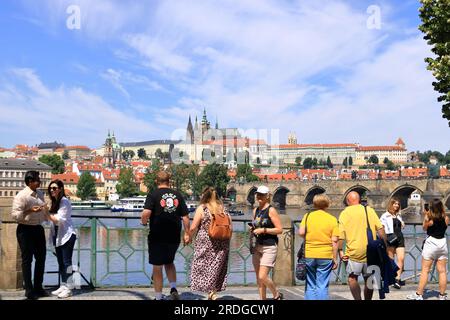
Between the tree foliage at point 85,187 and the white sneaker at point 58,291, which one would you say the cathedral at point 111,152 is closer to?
the tree foliage at point 85,187

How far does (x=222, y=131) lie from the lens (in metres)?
157

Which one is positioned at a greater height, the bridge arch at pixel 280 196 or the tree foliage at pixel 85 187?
the tree foliage at pixel 85 187

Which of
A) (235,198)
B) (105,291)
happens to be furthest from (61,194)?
(235,198)

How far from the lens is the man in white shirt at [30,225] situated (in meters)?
6.37

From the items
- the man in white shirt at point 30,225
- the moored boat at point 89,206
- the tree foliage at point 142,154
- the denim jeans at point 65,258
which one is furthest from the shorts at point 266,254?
the tree foliage at point 142,154

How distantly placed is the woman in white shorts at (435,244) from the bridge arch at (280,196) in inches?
3242

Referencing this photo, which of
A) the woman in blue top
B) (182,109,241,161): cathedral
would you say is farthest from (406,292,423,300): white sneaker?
(182,109,241,161): cathedral

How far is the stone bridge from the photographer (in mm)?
71312

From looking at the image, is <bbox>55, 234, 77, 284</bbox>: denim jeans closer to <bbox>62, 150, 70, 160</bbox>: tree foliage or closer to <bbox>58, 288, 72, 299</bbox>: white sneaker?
<bbox>58, 288, 72, 299</bbox>: white sneaker

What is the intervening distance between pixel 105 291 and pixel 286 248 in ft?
8.28

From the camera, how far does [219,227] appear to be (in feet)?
20.1

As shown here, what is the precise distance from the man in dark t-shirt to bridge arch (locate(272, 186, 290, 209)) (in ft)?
274

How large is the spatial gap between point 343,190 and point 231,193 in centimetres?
2623
